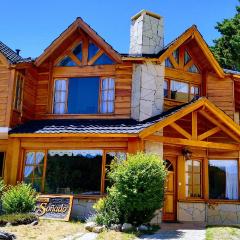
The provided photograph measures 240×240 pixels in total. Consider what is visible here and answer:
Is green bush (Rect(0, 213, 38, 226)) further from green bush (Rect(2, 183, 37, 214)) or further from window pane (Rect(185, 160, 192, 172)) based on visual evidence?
window pane (Rect(185, 160, 192, 172))

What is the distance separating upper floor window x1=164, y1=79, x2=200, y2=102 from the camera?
17328 mm

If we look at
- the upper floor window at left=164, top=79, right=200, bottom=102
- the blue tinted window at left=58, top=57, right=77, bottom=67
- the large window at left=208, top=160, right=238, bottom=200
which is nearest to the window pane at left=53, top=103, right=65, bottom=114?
the blue tinted window at left=58, top=57, right=77, bottom=67

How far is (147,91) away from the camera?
16.4 metres

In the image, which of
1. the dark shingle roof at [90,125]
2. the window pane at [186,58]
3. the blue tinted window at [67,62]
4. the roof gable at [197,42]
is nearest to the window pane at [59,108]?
the dark shingle roof at [90,125]

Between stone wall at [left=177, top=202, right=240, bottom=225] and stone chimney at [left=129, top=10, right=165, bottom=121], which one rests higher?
stone chimney at [left=129, top=10, right=165, bottom=121]

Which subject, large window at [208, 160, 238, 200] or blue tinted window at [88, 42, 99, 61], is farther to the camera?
blue tinted window at [88, 42, 99, 61]

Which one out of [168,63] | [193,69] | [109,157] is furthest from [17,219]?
[193,69]

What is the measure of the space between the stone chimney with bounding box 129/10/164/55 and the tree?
11.4 metres

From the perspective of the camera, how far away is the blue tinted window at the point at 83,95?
16.9m

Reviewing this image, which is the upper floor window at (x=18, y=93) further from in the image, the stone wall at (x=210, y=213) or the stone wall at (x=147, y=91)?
the stone wall at (x=210, y=213)

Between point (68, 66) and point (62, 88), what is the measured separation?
1.02 metres

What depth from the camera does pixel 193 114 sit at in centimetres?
1529

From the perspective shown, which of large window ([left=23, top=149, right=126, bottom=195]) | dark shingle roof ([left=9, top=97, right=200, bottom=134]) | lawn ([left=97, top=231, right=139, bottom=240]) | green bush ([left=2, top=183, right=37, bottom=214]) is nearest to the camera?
lawn ([left=97, top=231, right=139, bottom=240])

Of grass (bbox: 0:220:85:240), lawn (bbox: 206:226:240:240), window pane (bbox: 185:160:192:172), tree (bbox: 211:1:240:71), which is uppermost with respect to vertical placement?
tree (bbox: 211:1:240:71)
